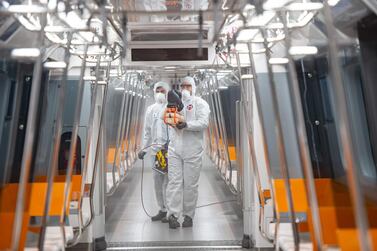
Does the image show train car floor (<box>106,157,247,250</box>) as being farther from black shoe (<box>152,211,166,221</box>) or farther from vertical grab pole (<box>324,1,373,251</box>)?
vertical grab pole (<box>324,1,373,251</box>)

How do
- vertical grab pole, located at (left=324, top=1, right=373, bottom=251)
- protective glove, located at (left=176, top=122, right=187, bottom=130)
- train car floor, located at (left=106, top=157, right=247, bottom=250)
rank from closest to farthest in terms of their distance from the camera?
vertical grab pole, located at (left=324, top=1, right=373, bottom=251)
train car floor, located at (left=106, top=157, right=247, bottom=250)
protective glove, located at (left=176, top=122, right=187, bottom=130)

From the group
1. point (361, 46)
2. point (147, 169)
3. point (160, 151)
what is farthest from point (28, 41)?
point (147, 169)

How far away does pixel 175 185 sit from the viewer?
231 inches

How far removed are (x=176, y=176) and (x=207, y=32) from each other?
6.43 ft

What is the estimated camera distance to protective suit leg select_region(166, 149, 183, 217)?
5863 millimetres

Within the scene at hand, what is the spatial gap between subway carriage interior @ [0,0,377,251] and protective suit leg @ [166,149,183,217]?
0.29 meters

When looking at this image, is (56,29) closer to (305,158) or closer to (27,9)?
(27,9)

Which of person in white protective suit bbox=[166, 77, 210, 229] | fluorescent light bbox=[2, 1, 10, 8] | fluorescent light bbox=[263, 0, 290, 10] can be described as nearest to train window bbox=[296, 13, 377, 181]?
fluorescent light bbox=[263, 0, 290, 10]

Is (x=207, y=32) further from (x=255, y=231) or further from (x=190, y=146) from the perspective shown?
(x=255, y=231)

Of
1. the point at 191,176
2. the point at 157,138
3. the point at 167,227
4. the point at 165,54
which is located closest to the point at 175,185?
the point at 191,176

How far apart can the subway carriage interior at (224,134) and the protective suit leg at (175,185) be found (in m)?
0.29

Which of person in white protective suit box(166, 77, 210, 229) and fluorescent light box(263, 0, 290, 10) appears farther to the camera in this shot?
person in white protective suit box(166, 77, 210, 229)

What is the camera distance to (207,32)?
4.88 meters

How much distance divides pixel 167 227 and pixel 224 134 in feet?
5.42
